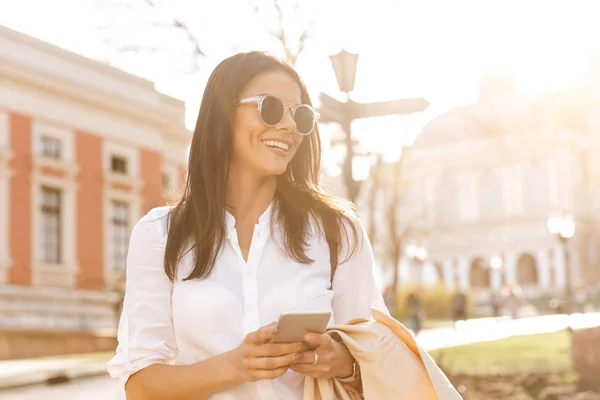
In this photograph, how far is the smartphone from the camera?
2.22 m

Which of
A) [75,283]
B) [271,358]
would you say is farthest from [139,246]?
[75,283]

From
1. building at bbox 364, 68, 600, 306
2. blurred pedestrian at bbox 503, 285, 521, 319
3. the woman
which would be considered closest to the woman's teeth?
the woman

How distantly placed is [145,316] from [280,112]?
64cm

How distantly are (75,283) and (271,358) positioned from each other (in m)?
25.4

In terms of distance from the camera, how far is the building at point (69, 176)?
24547 millimetres

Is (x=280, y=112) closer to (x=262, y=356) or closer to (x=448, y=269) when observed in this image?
(x=262, y=356)

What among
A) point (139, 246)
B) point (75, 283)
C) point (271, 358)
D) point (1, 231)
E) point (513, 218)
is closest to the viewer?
point (271, 358)

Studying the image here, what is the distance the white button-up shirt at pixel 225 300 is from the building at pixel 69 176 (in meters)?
20.9

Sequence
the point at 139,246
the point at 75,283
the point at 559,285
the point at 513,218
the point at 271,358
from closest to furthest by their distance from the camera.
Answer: the point at 271,358
the point at 139,246
the point at 75,283
the point at 559,285
the point at 513,218

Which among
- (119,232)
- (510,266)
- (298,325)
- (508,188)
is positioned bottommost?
(510,266)

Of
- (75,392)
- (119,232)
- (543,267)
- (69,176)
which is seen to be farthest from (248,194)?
(543,267)

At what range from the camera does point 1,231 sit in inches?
958

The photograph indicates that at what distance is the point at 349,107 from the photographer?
30.1 feet

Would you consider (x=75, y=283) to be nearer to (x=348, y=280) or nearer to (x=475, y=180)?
(x=348, y=280)
